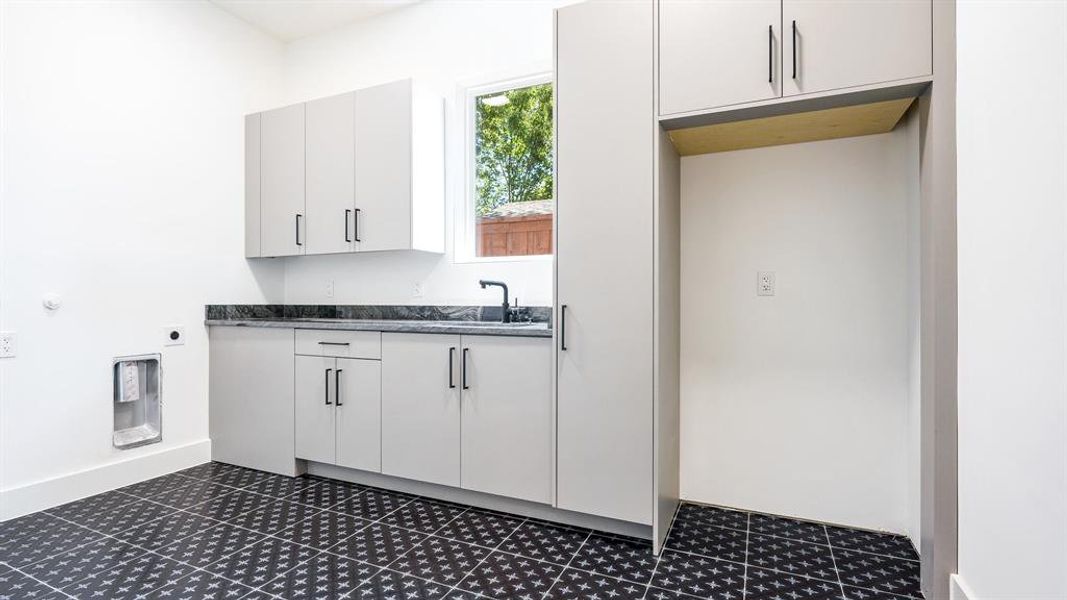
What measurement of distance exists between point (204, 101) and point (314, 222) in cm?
103

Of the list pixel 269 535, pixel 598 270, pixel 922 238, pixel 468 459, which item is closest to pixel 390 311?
pixel 468 459

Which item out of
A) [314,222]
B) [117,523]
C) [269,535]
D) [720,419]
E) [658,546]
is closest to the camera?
[658,546]

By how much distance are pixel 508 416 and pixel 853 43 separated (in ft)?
6.41

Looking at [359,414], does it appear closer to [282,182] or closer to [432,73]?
[282,182]

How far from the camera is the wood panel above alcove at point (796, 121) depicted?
1891 millimetres

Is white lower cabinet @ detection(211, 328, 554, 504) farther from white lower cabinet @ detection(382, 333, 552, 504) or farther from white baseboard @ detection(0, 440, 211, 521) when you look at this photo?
white baseboard @ detection(0, 440, 211, 521)

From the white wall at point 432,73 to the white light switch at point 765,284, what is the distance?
107 centimetres

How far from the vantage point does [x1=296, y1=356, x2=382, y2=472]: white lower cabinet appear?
2811 mm

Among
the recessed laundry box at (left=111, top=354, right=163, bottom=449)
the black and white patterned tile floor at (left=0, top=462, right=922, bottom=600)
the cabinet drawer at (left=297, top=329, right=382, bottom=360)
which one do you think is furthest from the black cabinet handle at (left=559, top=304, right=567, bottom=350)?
the recessed laundry box at (left=111, top=354, right=163, bottom=449)

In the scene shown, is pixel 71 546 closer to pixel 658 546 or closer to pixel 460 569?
pixel 460 569

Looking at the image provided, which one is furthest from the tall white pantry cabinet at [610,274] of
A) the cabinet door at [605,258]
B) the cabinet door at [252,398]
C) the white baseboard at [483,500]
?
the cabinet door at [252,398]

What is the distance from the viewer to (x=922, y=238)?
72.2 inches

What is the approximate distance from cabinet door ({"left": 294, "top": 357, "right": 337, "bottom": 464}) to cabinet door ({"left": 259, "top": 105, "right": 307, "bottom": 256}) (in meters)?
0.83

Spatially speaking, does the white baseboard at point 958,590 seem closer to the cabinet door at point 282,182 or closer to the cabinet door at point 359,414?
the cabinet door at point 359,414
